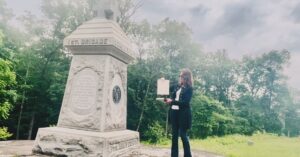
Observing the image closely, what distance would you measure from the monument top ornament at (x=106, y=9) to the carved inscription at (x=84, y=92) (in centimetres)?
135

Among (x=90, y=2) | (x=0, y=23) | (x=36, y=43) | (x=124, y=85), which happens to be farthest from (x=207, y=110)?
(x=124, y=85)

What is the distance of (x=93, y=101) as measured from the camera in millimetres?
5492

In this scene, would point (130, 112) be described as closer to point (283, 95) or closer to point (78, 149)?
point (78, 149)

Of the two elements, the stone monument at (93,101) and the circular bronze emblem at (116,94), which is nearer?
the stone monument at (93,101)

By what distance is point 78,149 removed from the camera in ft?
16.4

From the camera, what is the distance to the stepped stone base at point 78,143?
4.89 meters

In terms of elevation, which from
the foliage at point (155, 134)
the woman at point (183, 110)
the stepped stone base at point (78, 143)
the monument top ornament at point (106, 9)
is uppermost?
the monument top ornament at point (106, 9)

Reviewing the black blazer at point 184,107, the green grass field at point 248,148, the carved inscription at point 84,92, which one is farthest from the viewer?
the green grass field at point 248,148

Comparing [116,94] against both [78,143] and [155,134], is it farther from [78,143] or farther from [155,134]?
[155,134]

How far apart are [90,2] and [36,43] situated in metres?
4.96

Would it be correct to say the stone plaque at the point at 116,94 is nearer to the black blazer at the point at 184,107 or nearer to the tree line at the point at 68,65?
the black blazer at the point at 184,107

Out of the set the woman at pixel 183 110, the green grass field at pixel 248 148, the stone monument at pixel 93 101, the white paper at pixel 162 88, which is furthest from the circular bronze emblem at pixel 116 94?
the green grass field at pixel 248 148

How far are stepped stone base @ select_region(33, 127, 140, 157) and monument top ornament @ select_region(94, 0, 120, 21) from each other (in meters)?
2.54

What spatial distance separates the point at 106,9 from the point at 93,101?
2089 millimetres
